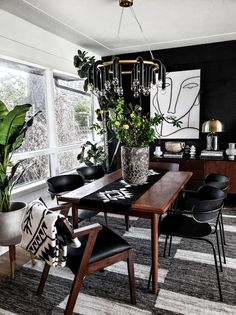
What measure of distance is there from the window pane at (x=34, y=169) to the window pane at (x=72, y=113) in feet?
1.38

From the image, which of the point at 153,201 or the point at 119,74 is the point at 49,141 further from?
the point at 153,201

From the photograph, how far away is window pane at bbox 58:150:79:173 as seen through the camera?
13.3 ft

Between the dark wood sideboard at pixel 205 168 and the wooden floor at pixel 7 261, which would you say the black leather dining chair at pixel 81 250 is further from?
the dark wood sideboard at pixel 205 168

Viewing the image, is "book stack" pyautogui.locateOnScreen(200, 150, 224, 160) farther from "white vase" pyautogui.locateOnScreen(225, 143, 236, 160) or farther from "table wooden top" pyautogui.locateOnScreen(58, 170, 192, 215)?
"table wooden top" pyautogui.locateOnScreen(58, 170, 192, 215)

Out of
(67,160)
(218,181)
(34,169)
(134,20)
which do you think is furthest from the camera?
(67,160)

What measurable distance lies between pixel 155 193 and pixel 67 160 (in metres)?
2.27

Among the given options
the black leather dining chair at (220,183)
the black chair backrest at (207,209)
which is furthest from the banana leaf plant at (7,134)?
the black leather dining chair at (220,183)

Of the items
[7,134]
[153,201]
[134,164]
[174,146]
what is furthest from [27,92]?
[174,146]

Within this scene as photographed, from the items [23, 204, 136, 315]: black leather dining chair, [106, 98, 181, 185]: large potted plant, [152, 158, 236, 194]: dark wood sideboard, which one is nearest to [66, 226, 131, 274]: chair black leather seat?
[23, 204, 136, 315]: black leather dining chair

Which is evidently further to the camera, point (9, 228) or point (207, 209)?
point (9, 228)

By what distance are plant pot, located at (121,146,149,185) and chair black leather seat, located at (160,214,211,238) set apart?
0.49m

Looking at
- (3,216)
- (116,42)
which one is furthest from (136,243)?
(116,42)

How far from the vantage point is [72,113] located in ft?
14.2

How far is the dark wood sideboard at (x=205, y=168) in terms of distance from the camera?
397 centimetres
